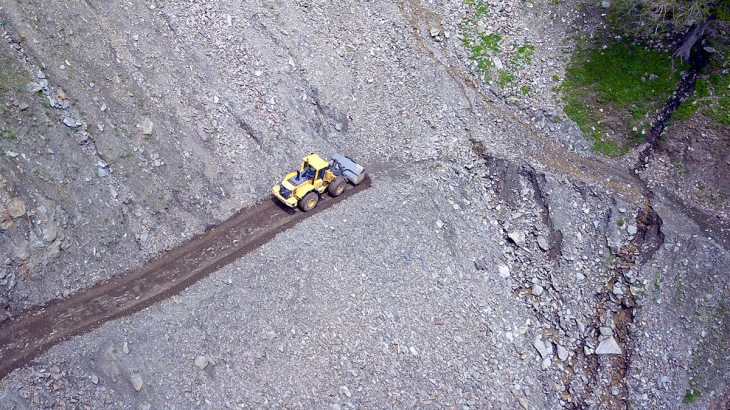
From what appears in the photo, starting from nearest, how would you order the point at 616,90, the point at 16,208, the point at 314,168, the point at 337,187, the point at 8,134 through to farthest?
the point at 16,208 < the point at 8,134 < the point at 314,168 < the point at 337,187 < the point at 616,90

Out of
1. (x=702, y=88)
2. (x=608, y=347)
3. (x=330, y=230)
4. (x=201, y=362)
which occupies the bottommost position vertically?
(x=201, y=362)

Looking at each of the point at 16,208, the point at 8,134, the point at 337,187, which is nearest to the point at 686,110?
the point at 337,187

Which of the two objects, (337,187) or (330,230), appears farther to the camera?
(337,187)

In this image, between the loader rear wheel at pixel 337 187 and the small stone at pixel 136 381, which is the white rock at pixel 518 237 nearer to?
the loader rear wheel at pixel 337 187

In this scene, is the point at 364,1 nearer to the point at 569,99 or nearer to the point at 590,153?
the point at 569,99

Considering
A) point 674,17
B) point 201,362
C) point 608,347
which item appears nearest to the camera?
point 201,362

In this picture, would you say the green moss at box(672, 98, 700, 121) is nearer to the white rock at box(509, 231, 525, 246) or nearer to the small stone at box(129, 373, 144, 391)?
the white rock at box(509, 231, 525, 246)

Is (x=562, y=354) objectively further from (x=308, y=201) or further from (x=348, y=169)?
(x=308, y=201)
